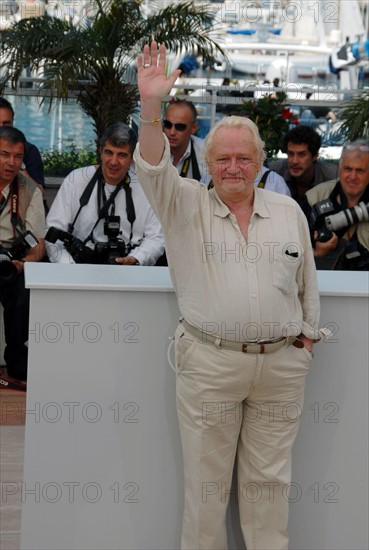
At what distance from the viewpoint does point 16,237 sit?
6.10 m

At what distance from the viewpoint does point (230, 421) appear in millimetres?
3877

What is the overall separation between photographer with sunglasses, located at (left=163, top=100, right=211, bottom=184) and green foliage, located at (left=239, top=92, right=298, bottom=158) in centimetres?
140

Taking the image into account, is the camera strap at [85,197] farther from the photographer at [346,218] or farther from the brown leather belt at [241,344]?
the brown leather belt at [241,344]

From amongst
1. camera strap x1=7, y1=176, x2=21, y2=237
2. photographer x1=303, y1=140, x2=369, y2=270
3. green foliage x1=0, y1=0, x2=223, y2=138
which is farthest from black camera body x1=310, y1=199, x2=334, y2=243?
green foliage x1=0, y1=0, x2=223, y2=138

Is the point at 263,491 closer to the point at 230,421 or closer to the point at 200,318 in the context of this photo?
the point at 230,421

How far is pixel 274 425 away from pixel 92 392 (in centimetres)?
73

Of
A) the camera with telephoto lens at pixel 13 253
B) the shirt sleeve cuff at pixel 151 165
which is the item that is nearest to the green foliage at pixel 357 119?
the camera with telephoto lens at pixel 13 253

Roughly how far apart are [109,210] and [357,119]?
2.94 meters

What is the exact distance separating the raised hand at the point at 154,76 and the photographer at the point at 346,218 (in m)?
2.44

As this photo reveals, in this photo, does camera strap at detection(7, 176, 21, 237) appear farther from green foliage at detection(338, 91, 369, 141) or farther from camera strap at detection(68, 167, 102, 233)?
green foliage at detection(338, 91, 369, 141)

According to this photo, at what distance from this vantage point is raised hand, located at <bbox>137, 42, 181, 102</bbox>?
3564 mm

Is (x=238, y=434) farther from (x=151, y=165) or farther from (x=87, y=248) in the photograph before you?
(x=87, y=248)

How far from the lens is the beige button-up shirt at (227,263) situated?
375 cm

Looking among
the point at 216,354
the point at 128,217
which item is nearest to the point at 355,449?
the point at 216,354
